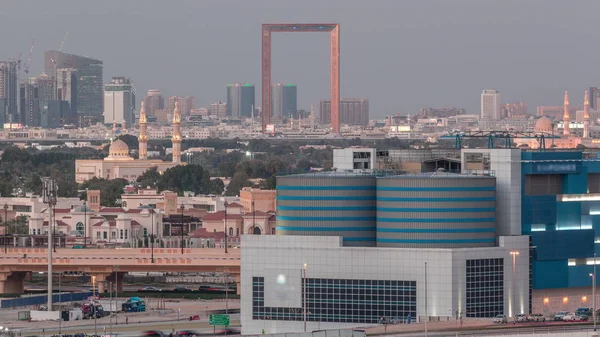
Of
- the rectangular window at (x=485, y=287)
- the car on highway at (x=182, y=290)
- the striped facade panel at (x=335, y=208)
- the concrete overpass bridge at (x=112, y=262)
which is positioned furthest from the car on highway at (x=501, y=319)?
the car on highway at (x=182, y=290)

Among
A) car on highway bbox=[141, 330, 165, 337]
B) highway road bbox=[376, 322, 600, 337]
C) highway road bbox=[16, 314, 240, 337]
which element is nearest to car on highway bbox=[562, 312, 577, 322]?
highway road bbox=[376, 322, 600, 337]

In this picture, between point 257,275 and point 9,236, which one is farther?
point 9,236

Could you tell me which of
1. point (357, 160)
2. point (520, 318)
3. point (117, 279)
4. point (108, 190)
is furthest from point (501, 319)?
point (108, 190)

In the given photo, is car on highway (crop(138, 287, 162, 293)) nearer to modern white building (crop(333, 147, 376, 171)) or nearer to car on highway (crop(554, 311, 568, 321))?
modern white building (crop(333, 147, 376, 171))

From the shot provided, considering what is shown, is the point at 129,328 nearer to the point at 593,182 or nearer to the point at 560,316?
the point at 560,316

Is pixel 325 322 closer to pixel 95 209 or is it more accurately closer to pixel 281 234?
pixel 281 234

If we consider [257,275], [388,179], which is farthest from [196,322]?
[388,179]

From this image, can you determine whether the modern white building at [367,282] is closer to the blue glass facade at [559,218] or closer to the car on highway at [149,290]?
the blue glass facade at [559,218]
